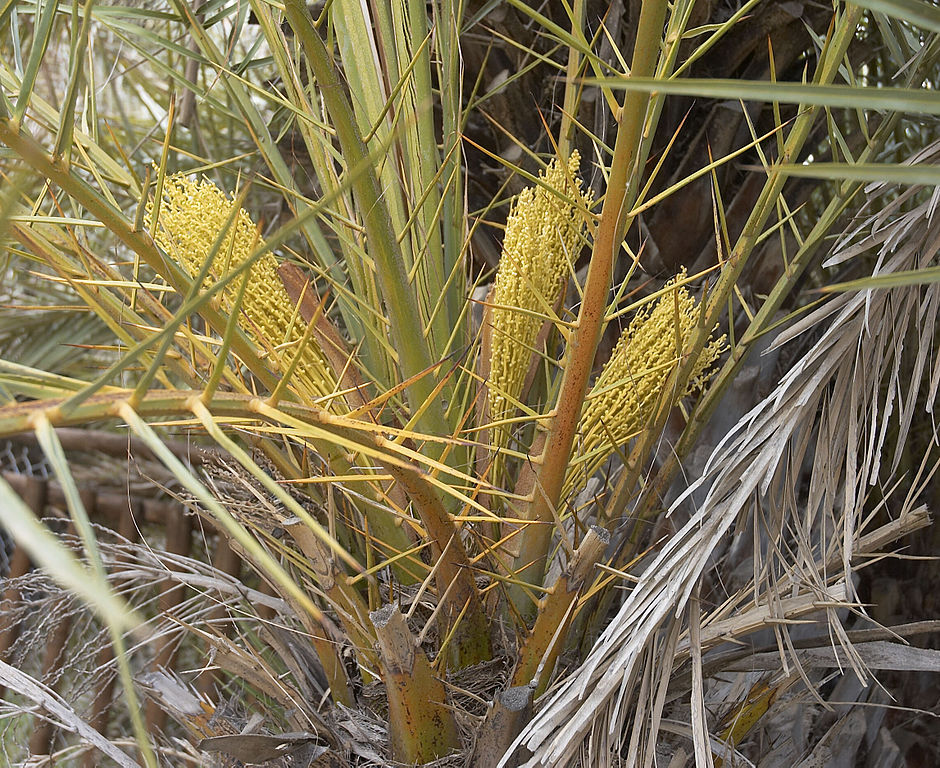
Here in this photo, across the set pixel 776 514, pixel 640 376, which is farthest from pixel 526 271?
pixel 776 514

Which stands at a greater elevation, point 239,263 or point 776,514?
point 239,263

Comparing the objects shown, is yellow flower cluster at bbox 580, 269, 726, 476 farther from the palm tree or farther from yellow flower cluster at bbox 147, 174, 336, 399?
yellow flower cluster at bbox 147, 174, 336, 399

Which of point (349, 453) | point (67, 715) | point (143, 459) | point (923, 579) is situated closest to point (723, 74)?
point (349, 453)

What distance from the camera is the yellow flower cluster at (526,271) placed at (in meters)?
0.50

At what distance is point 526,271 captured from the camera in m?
0.50

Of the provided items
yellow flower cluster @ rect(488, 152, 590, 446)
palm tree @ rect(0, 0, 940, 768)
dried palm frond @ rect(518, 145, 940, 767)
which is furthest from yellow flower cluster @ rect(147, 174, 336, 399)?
dried palm frond @ rect(518, 145, 940, 767)

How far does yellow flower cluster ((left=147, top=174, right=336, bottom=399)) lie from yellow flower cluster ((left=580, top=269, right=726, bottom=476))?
0.58 ft

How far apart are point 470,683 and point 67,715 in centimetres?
27

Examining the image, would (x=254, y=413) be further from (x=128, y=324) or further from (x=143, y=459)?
(x=143, y=459)

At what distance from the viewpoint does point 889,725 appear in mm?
827

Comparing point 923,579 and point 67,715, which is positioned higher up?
point 67,715

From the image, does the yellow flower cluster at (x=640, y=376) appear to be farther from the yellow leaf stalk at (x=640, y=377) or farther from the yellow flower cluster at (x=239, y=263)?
the yellow flower cluster at (x=239, y=263)

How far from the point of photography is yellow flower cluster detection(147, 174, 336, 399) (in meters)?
0.50

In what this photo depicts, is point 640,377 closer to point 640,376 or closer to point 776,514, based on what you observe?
point 640,376
